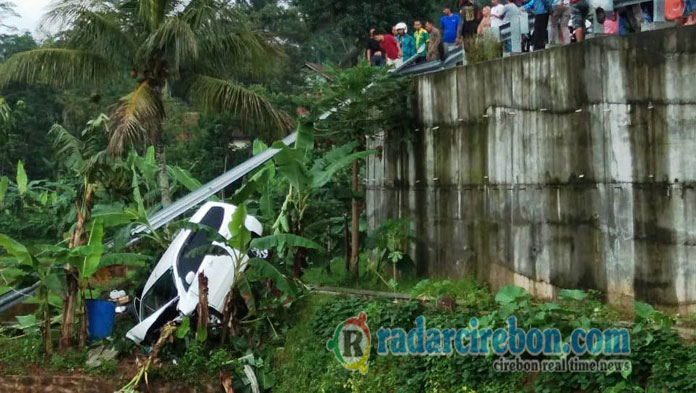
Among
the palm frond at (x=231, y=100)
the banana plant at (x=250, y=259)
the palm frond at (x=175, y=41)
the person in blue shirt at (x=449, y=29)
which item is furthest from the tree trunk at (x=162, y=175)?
the person in blue shirt at (x=449, y=29)

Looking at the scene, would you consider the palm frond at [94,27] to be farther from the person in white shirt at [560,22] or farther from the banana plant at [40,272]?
the person in white shirt at [560,22]

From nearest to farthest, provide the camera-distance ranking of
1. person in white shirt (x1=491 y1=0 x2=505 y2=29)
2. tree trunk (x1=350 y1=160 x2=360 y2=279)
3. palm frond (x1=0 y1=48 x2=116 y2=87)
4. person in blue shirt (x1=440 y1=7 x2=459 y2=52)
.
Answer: person in white shirt (x1=491 y1=0 x2=505 y2=29) → tree trunk (x1=350 y1=160 x2=360 y2=279) → person in blue shirt (x1=440 y1=7 x2=459 y2=52) → palm frond (x1=0 y1=48 x2=116 y2=87)

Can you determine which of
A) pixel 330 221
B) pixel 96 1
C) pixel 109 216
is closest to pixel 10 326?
pixel 109 216

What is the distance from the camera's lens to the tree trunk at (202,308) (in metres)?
11.2

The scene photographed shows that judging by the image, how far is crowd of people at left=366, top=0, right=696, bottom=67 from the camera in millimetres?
10617

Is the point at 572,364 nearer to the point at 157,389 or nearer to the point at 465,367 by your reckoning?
the point at 465,367

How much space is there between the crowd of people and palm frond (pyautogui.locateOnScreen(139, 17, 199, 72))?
3941mm

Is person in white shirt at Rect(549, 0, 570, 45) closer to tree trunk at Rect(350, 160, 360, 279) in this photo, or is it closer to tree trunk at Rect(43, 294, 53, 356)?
tree trunk at Rect(350, 160, 360, 279)

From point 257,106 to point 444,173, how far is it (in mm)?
5270

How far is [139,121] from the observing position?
49.8 feet

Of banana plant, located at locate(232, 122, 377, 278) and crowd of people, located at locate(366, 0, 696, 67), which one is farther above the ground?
crowd of people, located at locate(366, 0, 696, 67)

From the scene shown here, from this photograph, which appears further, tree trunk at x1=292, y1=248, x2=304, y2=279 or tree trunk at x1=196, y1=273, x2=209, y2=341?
tree trunk at x1=292, y1=248, x2=304, y2=279

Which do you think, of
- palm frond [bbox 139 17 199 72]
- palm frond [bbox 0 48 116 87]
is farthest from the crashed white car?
palm frond [bbox 0 48 116 87]

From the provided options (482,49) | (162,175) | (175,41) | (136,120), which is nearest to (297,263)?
(482,49)
